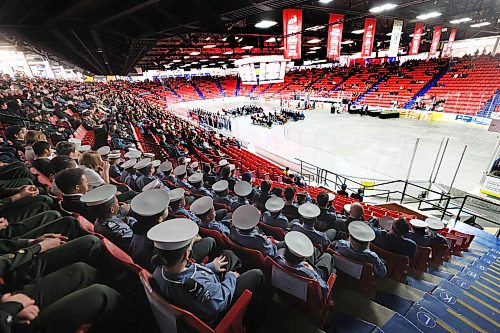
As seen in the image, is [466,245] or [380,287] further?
[466,245]

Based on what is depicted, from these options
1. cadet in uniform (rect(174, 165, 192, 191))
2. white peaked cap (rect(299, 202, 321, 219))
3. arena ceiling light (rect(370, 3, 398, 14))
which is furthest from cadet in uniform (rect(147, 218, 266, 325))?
arena ceiling light (rect(370, 3, 398, 14))

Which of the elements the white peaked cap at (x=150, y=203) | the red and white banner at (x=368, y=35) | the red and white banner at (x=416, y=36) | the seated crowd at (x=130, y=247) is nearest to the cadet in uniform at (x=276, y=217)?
the seated crowd at (x=130, y=247)

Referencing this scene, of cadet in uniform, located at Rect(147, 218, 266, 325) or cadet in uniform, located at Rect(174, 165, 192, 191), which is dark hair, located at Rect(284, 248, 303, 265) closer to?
cadet in uniform, located at Rect(147, 218, 266, 325)

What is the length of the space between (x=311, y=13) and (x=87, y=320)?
1182cm

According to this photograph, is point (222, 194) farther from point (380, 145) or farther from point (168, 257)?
point (380, 145)

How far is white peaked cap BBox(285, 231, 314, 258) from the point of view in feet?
6.33

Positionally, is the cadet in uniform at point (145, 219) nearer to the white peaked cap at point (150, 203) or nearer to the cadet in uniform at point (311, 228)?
the white peaked cap at point (150, 203)

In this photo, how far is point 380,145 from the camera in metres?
13.2

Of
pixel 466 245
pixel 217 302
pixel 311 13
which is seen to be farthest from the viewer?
pixel 311 13

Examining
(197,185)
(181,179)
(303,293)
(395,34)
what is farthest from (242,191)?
(395,34)

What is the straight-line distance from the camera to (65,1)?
5.00 metres

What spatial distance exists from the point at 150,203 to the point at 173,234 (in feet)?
2.14

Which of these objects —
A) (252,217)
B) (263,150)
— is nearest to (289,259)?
(252,217)

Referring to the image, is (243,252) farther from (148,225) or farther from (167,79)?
(167,79)
